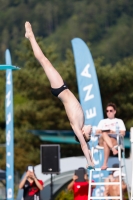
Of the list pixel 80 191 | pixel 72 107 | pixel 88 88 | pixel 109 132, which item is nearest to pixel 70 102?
pixel 72 107

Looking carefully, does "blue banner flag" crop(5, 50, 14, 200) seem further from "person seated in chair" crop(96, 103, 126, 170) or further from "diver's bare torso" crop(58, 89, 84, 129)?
"diver's bare torso" crop(58, 89, 84, 129)

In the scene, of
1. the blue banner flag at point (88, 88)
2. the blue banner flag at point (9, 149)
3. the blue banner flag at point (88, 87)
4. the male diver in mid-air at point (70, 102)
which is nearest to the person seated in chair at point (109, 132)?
the blue banner flag at point (88, 88)

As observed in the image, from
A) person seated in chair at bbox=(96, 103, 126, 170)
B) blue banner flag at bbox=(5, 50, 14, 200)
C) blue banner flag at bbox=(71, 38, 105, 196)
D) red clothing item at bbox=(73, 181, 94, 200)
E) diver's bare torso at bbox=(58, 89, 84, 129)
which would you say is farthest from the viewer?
blue banner flag at bbox=(5, 50, 14, 200)

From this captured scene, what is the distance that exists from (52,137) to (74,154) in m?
3.60

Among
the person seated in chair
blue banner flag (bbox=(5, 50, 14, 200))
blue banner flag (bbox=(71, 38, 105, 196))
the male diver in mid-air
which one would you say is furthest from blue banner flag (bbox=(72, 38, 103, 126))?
the male diver in mid-air

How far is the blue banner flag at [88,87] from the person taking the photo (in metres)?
12.4

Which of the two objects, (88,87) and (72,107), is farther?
(88,87)

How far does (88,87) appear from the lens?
12609mm

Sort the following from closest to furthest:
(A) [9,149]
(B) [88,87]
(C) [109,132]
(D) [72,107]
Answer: (D) [72,107], (C) [109,132], (B) [88,87], (A) [9,149]

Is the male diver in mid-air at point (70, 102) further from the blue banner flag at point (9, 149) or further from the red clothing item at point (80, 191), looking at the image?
the blue banner flag at point (9, 149)

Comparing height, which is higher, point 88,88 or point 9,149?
point 88,88

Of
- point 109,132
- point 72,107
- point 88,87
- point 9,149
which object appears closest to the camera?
point 72,107

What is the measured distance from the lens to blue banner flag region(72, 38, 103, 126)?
12398 mm

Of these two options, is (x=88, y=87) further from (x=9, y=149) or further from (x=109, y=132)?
(x=9, y=149)
